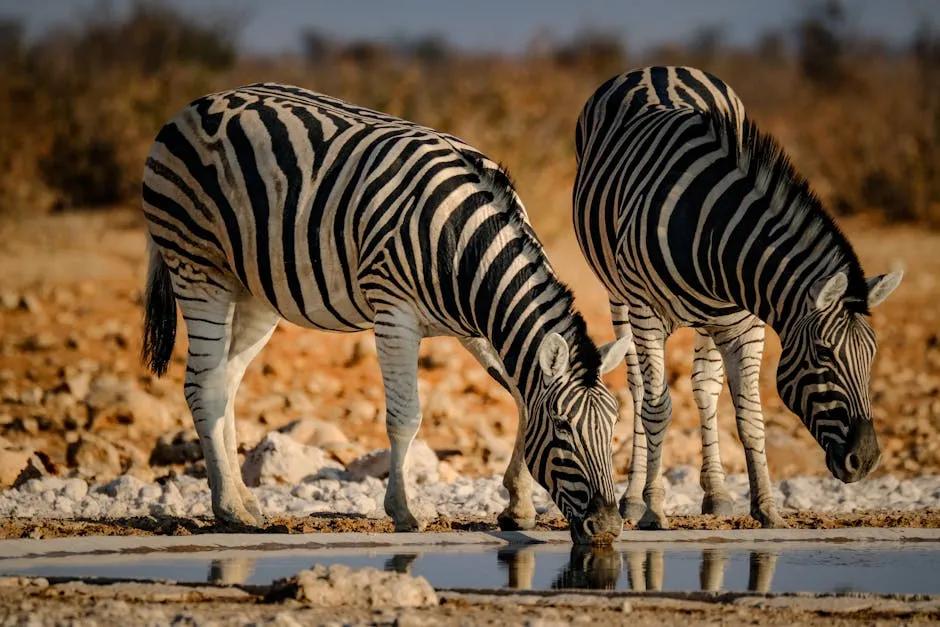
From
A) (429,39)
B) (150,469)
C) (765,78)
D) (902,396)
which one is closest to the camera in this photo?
(150,469)

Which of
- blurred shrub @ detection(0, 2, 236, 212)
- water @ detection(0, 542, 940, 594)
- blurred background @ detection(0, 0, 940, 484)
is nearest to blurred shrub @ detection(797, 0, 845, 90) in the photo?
blurred background @ detection(0, 0, 940, 484)

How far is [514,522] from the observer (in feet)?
24.7

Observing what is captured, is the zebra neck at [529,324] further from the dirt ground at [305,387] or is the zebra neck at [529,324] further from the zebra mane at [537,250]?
the dirt ground at [305,387]

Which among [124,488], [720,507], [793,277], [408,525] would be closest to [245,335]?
[124,488]

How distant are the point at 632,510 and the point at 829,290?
1.75 metres

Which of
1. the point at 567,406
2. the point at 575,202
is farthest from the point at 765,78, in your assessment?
the point at 567,406

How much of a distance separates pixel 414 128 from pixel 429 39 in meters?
47.2

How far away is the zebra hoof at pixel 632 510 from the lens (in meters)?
7.78

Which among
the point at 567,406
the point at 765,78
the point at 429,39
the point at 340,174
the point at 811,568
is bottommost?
the point at 811,568

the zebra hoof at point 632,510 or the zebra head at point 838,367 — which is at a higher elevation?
the zebra head at point 838,367

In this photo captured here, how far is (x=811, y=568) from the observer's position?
248 inches

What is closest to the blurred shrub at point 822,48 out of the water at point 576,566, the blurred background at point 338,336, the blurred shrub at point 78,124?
the blurred background at point 338,336

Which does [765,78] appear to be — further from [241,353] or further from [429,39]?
[241,353]

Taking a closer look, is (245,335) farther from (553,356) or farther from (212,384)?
(553,356)
